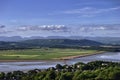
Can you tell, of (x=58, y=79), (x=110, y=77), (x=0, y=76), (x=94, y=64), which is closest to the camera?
(x=110, y=77)

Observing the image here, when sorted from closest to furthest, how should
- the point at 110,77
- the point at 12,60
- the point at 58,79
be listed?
the point at 110,77
the point at 58,79
the point at 12,60

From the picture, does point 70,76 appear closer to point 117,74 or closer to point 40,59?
point 117,74

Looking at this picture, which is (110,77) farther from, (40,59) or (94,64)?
(40,59)

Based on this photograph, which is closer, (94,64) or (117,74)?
(117,74)

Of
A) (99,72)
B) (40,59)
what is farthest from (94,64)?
(40,59)

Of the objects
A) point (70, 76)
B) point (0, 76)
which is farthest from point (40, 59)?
point (70, 76)

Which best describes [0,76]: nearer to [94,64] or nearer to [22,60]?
[94,64]

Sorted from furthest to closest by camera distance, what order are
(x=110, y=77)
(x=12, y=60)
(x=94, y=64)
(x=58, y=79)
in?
(x=12, y=60), (x=94, y=64), (x=58, y=79), (x=110, y=77)

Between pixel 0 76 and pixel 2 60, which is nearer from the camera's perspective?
pixel 0 76

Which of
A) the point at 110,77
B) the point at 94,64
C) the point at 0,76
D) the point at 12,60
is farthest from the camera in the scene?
the point at 12,60
